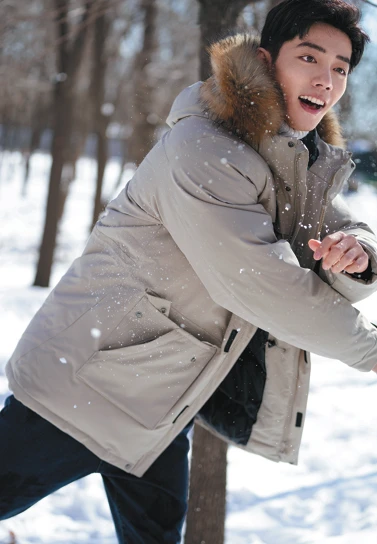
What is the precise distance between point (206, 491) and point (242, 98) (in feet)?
6.06

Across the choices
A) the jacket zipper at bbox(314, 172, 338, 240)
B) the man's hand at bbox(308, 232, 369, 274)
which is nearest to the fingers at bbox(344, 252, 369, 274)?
the man's hand at bbox(308, 232, 369, 274)

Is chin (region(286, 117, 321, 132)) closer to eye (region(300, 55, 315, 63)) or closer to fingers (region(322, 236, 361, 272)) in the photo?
eye (region(300, 55, 315, 63))

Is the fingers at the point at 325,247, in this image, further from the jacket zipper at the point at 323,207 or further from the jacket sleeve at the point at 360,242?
the jacket zipper at the point at 323,207

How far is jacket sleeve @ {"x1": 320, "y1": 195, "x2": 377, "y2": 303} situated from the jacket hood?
421 millimetres

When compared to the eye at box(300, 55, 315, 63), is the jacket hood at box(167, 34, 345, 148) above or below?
below

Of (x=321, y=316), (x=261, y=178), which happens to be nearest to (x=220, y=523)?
(x=321, y=316)

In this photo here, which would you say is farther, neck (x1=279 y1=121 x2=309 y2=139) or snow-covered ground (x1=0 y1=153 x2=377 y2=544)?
snow-covered ground (x1=0 y1=153 x2=377 y2=544)

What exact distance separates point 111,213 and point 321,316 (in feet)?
2.41

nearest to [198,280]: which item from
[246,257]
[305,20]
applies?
[246,257]

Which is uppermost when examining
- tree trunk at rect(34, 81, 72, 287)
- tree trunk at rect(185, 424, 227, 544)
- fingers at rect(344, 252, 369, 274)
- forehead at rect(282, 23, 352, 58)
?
forehead at rect(282, 23, 352, 58)

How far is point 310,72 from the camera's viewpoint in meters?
1.93

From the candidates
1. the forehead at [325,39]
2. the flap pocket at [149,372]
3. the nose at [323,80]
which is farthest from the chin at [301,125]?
the flap pocket at [149,372]

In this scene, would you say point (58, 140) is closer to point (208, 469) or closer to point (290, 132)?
point (208, 469)

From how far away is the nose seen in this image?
6.32 feet
